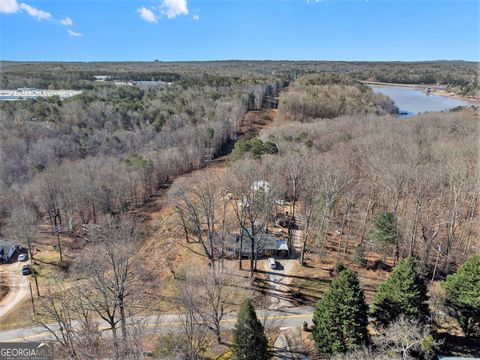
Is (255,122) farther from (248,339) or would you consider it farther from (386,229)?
(248,339)

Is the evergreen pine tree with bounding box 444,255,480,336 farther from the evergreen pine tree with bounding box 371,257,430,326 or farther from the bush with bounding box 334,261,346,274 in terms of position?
Answer: the bush with bounding box 334,261,346,274

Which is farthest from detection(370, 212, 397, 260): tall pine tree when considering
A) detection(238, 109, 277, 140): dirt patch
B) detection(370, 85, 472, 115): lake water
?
detection(370, 85, 472, 115): lake water

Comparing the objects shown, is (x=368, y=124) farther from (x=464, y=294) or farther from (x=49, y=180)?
(x=49, y=180)

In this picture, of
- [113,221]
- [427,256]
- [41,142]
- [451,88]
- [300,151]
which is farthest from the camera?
[451,88]

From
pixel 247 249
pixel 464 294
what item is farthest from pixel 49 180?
pixel 464 294

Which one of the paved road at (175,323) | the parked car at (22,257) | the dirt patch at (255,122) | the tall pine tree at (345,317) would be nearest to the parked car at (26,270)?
the parked car at (22,257)
